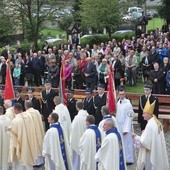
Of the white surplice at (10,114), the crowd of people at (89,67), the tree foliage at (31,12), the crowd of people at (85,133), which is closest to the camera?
the crowd of people at (85,133)

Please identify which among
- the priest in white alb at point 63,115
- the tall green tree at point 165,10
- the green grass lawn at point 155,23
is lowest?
the priest in white alb at point 63,115

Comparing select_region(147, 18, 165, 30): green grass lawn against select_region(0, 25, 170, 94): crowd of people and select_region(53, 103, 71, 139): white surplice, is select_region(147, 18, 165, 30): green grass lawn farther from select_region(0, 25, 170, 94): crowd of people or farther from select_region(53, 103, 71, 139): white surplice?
select_region(53, 103, 71, 139): white surplice

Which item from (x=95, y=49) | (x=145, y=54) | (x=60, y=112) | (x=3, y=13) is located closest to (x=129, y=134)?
(x=60, y=112)

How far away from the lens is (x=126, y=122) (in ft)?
50.6

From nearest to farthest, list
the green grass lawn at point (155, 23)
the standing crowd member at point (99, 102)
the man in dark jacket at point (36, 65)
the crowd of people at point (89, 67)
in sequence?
the standing crowd member at point (99, 102)
the crowd of people at point (89, 67)
the man in dark jacket at point (36, 65)
the green grass lawn at point (155, 23)

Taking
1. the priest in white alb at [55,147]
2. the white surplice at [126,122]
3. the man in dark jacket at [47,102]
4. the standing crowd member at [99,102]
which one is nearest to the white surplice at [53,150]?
the priest in white alb at [55,147]

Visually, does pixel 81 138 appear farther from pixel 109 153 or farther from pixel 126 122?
pixel 126 122

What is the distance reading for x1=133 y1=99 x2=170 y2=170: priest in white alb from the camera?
13.0 meters

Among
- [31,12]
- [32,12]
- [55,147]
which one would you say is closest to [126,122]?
[55,147]

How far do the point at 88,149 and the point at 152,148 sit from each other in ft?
5.21

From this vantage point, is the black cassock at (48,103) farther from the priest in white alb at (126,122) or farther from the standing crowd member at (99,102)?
the priest in white alb at (126,122)

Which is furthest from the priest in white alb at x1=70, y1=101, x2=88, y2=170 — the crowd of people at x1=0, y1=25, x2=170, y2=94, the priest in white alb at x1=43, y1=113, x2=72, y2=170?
the crowd of people at x1=0, y1=25, x2=170, y2=94

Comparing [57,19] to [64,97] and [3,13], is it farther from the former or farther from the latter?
[64,97]

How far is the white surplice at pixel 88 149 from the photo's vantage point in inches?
522
